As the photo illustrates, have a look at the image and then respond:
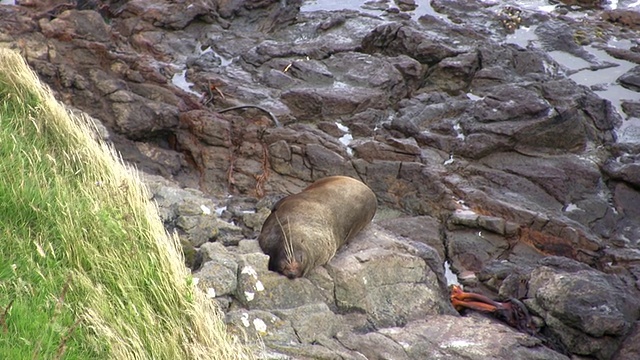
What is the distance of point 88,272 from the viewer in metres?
5.05

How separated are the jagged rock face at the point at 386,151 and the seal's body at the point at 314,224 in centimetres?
15

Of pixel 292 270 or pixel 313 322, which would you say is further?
pixel 292 270

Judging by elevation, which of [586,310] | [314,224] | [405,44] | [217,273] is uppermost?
[217,273]

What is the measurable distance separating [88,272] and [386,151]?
21.3ft

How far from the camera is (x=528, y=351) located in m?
6.86

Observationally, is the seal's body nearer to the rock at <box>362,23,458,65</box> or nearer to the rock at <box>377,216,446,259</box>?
the rock at <box>377,216,446,259</box>

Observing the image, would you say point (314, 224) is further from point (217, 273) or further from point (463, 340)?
point (463, 340)

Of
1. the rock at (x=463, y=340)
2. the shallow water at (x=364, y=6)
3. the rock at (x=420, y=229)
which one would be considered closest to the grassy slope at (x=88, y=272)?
the rock at (x=463, y=340)

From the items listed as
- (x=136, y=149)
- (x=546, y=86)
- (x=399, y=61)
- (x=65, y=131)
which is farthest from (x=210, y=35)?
(x=65, y=131)

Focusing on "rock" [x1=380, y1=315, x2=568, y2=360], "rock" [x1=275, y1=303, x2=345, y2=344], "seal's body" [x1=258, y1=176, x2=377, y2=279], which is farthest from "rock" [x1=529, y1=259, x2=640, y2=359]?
"rock" [x1=275, y1=303, x2=345, y2=344]

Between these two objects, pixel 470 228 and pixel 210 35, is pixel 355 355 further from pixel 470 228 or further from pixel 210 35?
pixel 210 35

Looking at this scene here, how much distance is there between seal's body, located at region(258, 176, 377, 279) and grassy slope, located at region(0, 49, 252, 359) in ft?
4.78

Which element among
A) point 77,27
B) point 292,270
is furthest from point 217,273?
point 77,27

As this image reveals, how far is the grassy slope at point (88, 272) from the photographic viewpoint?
4.29 metres
